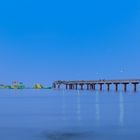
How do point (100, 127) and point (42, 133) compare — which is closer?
point (42, 133)

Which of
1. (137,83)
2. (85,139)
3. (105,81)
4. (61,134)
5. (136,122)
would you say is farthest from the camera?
(105,81)

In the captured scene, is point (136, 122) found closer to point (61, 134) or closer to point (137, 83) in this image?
point (61, 134)

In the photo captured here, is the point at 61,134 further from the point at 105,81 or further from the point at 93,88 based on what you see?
the point at 93,88

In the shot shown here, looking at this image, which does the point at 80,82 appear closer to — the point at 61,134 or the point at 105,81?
the point at 105,81

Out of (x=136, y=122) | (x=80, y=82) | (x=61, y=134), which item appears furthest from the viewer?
(x=80, y=82)

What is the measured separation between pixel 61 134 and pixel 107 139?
284cm

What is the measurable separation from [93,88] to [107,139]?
15428 centimetres

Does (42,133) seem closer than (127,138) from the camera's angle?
No

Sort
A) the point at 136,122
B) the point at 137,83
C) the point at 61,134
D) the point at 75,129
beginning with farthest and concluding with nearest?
the point at 137,83 → the point at 136,122 → the point at 75,129 → the point at 61,134

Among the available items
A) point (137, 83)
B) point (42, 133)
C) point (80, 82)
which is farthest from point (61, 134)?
point (80, 82)

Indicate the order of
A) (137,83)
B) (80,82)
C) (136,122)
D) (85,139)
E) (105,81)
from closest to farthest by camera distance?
(85,139), (136,122), (137,83), (105,81), (80,82)

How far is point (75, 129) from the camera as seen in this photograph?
25516 mm

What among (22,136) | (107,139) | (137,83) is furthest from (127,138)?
(137,83)

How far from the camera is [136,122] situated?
98.8 feet
